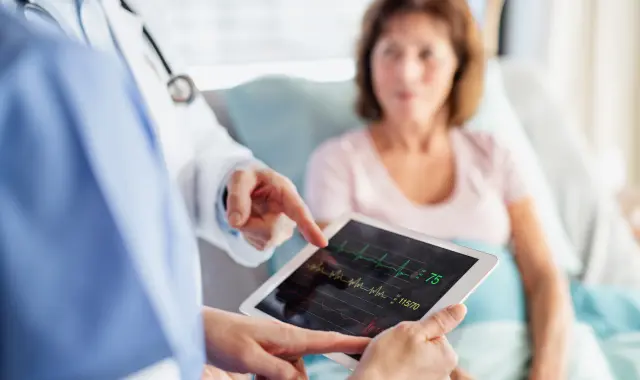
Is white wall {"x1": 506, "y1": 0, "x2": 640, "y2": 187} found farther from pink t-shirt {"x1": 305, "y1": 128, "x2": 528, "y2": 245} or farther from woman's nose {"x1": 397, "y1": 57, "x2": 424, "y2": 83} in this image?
woman's nose {"x1": 397, "y1": 57, "x2": 424, "y2": 83}

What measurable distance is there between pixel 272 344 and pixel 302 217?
0.13m

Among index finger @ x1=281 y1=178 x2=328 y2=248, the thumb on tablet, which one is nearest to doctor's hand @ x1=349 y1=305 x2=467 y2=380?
the thumb on tablet

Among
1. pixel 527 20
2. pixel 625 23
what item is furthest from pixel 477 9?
pixel 625 23

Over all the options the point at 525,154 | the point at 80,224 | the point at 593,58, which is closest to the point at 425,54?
the point at 525,154

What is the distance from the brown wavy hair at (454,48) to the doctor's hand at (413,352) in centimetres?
50

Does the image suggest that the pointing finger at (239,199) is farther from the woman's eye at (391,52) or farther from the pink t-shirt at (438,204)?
the woman's eye at (391,52)

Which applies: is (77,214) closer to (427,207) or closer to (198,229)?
(198,229)

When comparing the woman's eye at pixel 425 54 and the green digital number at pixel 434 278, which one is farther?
the woman's eye at pixel 425 54

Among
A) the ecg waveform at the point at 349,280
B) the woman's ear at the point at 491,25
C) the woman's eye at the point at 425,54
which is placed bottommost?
the woman's ear at the point at 491,25

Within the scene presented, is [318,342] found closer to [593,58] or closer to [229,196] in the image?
[229,196]

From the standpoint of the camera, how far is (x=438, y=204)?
82cm

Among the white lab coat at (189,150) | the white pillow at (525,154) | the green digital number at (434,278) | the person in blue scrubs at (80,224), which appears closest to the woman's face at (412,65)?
the white pillow at (525,154)

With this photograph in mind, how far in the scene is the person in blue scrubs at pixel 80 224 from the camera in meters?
0.24

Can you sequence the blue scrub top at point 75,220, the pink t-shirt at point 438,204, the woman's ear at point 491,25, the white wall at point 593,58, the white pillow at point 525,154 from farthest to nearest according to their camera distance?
the white wall at point 593,58
the woman's ear at point 491,25
the white pillow at point 525,154
the pink t-shirt at point 438,204
the blue scrub top at point 75,220
